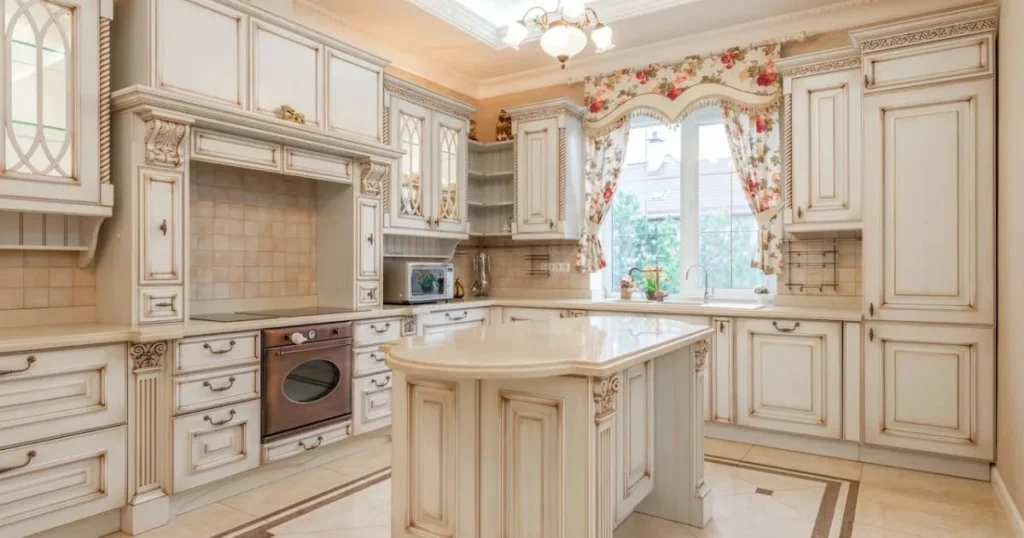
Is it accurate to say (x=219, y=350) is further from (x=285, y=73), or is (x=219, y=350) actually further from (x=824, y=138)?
(x=824, y=138)

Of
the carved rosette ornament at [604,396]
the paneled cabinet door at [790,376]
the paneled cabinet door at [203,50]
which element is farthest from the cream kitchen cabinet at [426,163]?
the carved rosette ornament at [604,396]

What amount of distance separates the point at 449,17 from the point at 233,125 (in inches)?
72.5

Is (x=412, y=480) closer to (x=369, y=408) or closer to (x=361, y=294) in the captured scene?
(x=369, y=408)

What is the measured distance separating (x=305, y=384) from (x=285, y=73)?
1.72 meters

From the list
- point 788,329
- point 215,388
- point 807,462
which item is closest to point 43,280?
point 215,388

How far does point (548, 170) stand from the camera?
15.5 ft

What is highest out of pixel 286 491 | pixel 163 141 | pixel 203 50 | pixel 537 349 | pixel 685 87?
pixel 685 87

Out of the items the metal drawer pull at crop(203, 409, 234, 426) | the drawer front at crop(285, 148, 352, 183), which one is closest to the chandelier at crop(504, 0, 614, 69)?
the drawer front at crop(285, 148, 352, 183)

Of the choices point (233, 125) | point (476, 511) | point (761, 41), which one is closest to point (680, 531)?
point (476, 511)

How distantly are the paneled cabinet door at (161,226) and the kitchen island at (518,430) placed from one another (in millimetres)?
1390

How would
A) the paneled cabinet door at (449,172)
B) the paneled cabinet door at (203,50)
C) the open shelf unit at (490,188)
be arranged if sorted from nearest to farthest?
the paneled cabinet door at (203,50), the paneled cabinet door at (449,172), the open shelf unit at (490,188)

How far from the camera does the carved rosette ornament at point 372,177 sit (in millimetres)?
3748

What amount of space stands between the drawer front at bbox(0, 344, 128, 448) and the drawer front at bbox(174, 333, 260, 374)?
23 cm

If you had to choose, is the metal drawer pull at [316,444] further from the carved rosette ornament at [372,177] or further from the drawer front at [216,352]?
the carved rosette ornament at [372,177]
